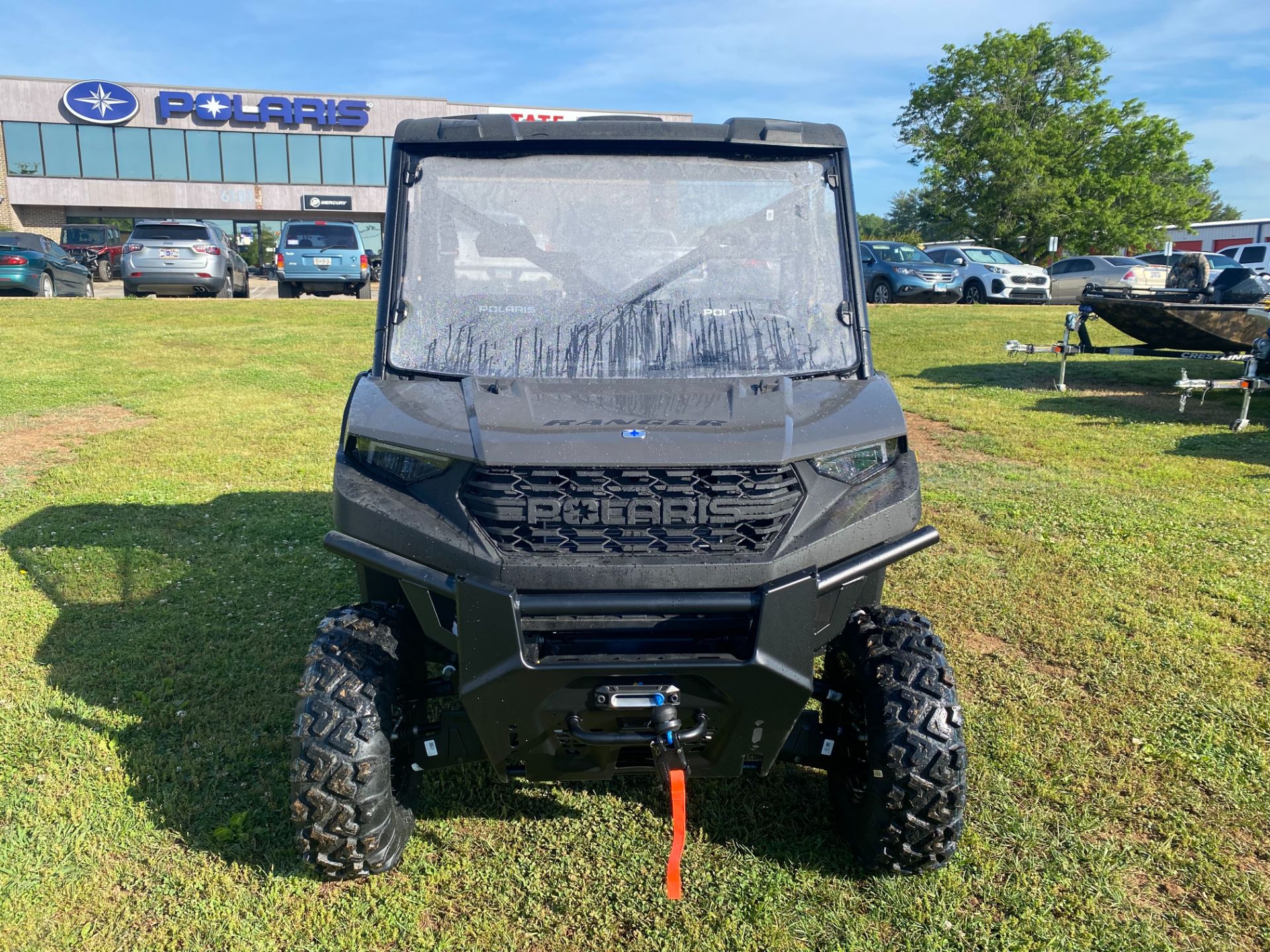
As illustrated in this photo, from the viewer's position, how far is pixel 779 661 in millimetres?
2512

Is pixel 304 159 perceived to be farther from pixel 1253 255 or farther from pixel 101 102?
pixel 1253 255

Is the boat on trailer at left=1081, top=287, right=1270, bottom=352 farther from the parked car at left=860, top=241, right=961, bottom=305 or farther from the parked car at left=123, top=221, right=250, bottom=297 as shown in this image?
the parked car at left=123, top=221, right=250, bottom=297

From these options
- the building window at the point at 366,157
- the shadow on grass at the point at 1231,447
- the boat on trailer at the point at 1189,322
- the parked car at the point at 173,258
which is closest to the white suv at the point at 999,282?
the boat on trailer at the point at 1189,322

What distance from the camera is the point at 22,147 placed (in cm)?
4244

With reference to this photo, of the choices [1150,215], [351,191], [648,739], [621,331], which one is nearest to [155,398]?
[621,331]

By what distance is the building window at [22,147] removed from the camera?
42281 mm

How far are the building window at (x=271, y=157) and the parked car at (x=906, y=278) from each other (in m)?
31.2

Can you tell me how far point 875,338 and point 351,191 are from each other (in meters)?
35.2

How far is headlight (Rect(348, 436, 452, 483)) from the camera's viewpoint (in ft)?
8.91

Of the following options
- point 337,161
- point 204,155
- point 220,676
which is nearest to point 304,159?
point 337,161

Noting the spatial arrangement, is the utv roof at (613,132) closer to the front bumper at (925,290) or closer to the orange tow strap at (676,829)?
the orange tow strap at (676,829)

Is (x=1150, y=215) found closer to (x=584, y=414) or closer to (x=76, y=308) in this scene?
(x=76, y=308)

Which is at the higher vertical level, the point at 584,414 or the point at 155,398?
the point at 584,414

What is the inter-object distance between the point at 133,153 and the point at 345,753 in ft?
158
